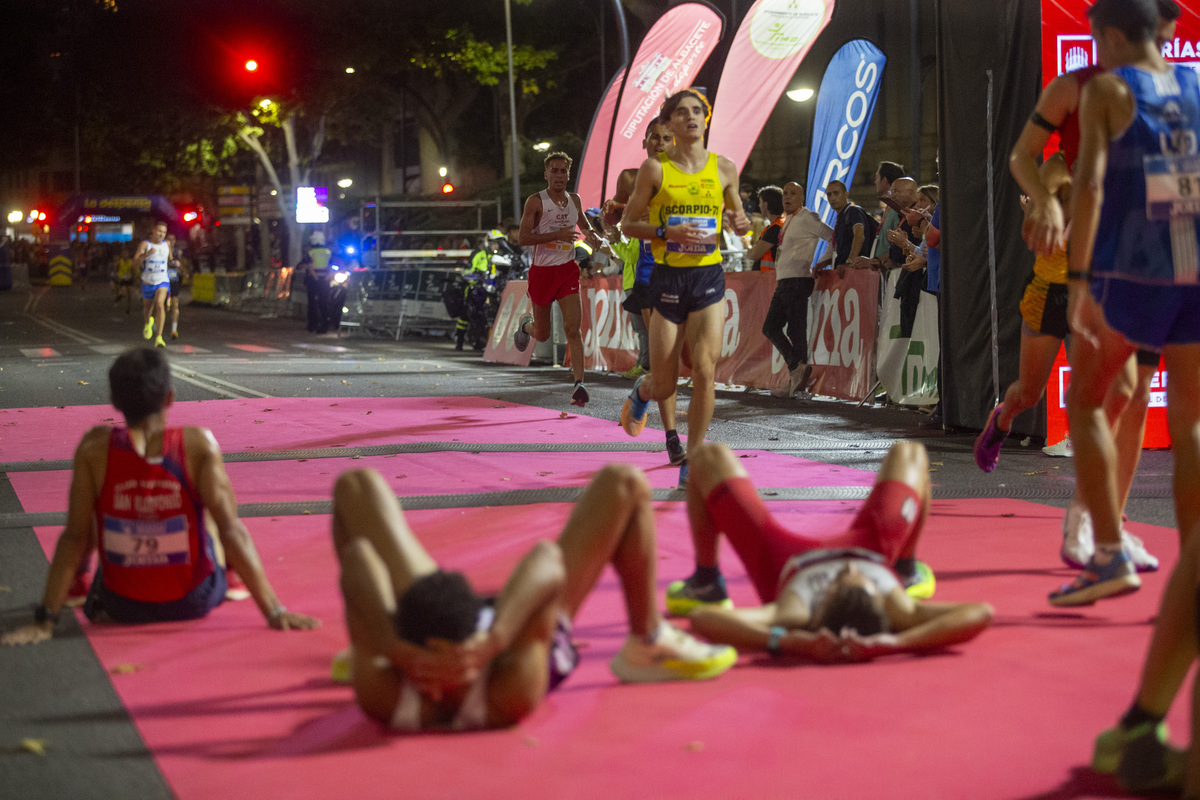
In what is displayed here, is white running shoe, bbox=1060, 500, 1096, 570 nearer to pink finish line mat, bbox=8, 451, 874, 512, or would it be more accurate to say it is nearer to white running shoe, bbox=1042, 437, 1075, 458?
pink finish line mat, bbox=8, 451, 874, 512

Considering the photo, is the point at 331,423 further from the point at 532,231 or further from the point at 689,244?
the point at 689,244

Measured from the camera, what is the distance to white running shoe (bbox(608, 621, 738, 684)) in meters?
3.71

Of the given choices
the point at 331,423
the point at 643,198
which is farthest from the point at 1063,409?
the point at 331,423

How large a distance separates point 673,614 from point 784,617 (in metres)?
0.81

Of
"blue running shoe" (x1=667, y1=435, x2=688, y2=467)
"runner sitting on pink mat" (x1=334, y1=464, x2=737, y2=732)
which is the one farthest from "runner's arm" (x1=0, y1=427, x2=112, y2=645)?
"blue running shoe" (x1=667, y1=435, x2=688, y2=467)

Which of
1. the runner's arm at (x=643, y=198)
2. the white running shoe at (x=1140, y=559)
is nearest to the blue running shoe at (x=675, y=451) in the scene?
the runner's arm at (x=643, y=198)

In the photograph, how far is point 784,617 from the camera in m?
3.70

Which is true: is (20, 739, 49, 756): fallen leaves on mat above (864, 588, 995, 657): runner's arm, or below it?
below

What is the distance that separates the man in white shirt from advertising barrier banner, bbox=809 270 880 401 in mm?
128

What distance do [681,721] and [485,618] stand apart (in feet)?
2.16

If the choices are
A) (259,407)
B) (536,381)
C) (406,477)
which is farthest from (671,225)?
(536,381)

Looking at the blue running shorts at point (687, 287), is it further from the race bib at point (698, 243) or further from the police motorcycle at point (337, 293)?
the police motorcycle at point (337, 293)

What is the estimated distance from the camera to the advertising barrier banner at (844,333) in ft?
40.4

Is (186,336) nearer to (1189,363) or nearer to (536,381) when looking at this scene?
(536,381)
